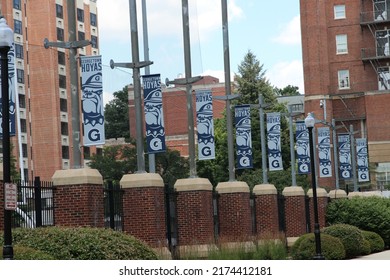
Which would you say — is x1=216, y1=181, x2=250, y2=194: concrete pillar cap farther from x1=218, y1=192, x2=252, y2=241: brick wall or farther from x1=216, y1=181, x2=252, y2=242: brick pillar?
x1=218, y1=192, x2=252, y2=241: brick wall

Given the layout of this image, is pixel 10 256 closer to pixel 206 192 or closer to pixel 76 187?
pixel 76 187

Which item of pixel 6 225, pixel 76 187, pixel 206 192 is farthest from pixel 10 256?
pixel 206 192

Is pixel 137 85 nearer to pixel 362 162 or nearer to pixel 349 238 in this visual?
pixel 349 238

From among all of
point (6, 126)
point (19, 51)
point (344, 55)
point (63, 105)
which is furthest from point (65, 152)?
point (6, 126)

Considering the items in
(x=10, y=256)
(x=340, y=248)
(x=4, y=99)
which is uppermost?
(x=4, y=99)

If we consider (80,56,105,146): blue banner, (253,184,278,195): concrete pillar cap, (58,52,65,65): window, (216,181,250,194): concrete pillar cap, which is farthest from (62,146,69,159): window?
(80,56,105,146): blue banner

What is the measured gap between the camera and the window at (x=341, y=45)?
332 feet

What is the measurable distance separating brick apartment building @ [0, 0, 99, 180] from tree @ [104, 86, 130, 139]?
19985mm

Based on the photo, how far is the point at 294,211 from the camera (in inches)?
1970

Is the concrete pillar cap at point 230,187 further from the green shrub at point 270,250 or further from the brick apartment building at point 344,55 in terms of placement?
the brick apartment building at point 344,55

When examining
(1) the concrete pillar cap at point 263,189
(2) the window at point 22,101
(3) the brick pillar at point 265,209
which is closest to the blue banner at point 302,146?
(1) the concrete pillar cap at point 263,189

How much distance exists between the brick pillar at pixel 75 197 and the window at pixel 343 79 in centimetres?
7721

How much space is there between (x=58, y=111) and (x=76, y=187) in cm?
5365

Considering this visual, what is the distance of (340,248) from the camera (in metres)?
39.4
